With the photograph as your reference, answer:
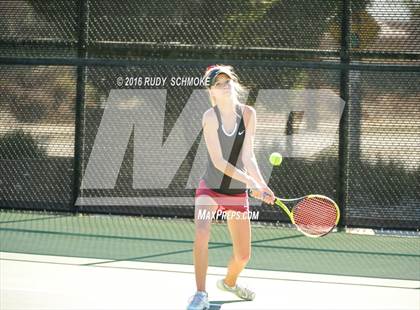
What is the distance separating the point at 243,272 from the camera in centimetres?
665

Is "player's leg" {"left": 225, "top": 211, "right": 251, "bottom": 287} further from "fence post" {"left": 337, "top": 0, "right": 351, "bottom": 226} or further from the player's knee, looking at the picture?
"fence post" {"left": 337, "top": 0, "right": 351, "bottom": 226}

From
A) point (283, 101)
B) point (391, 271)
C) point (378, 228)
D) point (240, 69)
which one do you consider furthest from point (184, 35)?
point (391, 271)

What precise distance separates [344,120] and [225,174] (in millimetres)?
3752

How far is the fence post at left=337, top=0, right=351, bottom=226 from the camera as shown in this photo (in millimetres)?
8664

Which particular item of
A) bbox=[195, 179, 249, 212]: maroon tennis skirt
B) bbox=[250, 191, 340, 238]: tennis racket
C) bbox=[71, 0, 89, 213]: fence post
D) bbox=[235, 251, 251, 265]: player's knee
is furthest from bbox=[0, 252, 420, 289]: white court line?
bbox=[71, 0, 89, 213]: fence post

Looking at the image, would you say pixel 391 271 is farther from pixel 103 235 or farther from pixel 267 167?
pixel 103 235

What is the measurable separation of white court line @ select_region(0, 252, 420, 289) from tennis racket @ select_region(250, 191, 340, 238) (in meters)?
0.81

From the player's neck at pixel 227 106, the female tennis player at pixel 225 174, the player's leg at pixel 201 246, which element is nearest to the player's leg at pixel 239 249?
the female tennis player at pixel 225 174

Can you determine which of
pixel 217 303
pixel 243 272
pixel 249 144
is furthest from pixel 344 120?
pixel 217 303

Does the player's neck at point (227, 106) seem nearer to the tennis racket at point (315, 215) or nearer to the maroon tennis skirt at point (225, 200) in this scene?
the maroon tennis skirt at point (225, 200)

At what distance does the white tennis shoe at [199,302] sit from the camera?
5.10m

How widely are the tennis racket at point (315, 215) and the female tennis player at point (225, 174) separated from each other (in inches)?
19.2

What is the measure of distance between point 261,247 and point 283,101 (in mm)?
1805

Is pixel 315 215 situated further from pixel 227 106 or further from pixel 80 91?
pixel 80 91
